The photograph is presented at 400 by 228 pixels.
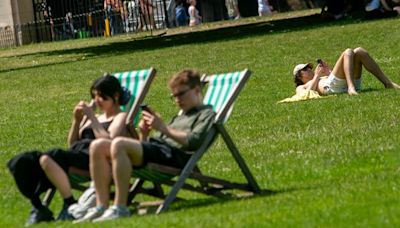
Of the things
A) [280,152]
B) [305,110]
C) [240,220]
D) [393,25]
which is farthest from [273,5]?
[240,220]

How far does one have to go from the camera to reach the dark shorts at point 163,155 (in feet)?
34.1

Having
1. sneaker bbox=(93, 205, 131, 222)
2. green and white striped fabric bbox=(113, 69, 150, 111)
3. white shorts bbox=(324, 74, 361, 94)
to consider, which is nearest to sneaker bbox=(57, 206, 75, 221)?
sneaker bbox=(93, 205, 131, 222)

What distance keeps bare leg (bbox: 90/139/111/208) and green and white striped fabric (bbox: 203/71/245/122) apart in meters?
1.28

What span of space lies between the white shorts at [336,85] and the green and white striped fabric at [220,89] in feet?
22.8

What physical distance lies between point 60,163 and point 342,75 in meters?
8.45

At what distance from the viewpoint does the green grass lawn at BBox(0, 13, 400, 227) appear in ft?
32.3

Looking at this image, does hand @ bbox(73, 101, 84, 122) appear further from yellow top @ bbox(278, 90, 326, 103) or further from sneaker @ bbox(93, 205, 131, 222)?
yellow top @ bbox(278, 90, 326, 103)

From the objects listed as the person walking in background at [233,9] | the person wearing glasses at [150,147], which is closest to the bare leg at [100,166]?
the person wearing glasses at [150,147]

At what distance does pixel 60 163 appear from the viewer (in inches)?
416

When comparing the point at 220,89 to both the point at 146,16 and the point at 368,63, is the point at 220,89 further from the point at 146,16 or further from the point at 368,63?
the point at 146,16

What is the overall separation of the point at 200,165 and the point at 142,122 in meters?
2.19

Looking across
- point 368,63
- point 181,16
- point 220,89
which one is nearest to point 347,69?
point 368,63

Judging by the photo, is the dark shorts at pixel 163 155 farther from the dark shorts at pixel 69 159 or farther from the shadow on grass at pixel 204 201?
the dark shorts at pixel 69 159

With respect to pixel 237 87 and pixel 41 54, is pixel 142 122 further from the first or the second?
pixel 41 54
